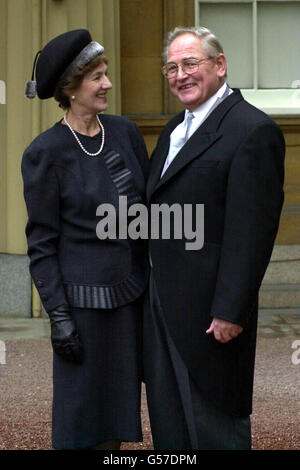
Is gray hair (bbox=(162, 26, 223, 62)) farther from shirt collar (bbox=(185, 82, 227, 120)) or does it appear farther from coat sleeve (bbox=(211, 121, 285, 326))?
coat sleeve (bbox=(211, 121, 285, 326))

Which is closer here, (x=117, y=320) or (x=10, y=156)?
(x=117, y=320)

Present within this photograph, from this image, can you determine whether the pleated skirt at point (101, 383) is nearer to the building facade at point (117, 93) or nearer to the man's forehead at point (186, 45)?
the man's forehead at point (186, 45)

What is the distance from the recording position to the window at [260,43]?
8344mm

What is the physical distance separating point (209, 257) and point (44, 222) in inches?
24.1

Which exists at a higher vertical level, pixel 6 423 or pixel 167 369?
pixel 167 369

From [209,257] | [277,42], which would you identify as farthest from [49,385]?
[277,42]

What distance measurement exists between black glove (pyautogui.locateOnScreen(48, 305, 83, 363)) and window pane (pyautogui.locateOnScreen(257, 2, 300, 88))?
530 centimetres

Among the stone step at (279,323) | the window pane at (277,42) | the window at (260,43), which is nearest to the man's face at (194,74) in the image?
the stone step at (279,323)

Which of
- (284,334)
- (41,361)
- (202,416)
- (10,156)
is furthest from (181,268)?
(10,156)

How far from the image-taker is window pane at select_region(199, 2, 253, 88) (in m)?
8.34

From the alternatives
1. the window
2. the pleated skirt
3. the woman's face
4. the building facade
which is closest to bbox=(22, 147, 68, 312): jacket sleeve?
the pleated skirt

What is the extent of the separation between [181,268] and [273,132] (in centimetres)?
58

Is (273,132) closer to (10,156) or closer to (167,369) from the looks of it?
(167,369)

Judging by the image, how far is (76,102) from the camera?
356 centimetres
